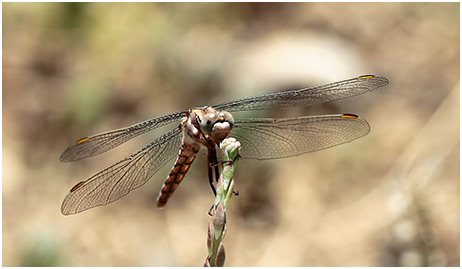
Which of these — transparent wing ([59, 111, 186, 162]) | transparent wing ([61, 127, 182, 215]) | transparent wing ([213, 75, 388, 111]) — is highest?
transparent wing ([213, 75, 388, 111])

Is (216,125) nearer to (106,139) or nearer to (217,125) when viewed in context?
(217,125)

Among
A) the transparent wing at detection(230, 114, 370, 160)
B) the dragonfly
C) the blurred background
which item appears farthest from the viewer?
the blurred background

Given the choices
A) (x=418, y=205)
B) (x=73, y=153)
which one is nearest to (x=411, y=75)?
(x=418, y=205)

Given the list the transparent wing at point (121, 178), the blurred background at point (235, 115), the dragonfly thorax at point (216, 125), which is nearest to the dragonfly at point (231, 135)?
the transparent wing at point (121, 178)

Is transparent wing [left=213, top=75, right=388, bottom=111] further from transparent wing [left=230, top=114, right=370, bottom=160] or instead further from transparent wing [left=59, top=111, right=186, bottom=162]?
transparent wing [left=59, top=111, right=186, bottom=162]

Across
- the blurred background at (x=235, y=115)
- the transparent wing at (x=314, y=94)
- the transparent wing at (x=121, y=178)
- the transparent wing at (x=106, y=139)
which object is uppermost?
the blurred background at (x=235, y=115)

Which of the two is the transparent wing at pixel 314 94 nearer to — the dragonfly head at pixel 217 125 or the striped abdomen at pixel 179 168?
the striped abdomen at pixel 179 168

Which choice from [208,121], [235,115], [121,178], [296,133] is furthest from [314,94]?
[235,115]

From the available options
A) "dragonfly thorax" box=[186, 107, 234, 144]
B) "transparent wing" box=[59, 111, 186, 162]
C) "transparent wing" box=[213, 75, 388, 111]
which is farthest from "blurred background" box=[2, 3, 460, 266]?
"dragonfly thorax" box=[186, 107, 234, 144]
